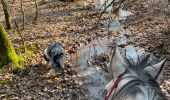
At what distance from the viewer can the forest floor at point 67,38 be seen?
935 centimetres

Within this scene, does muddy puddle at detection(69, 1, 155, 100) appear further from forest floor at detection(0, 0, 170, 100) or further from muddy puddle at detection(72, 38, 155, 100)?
forest floor at detection(0, 0, 170, 100)

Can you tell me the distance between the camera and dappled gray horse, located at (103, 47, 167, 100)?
2.46m

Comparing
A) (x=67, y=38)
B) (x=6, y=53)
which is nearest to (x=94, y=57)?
(x=67, y=38)

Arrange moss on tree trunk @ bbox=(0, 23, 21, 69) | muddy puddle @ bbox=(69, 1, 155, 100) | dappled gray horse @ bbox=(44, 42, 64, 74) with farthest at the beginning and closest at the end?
dappled gray horse @ bbox=(44, 42, 64, 74)
moss on tree trunk @ bbox=(0, 23, 21, 69)
muddy puddle @ bbox=(69, 1, 155, 100)

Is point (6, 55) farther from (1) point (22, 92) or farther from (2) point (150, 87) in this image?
(2) point (150, 87)

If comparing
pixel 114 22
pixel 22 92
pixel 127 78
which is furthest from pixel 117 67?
pixel 114 22

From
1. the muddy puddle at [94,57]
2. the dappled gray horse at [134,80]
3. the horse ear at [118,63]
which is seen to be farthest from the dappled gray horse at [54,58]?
the horse ear at [118,63]

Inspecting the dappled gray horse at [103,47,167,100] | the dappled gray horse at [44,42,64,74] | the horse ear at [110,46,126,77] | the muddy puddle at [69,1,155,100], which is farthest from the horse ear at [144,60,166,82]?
the dappled gray horse at [44,42,64,74]

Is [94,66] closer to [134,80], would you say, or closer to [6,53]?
[6,53]

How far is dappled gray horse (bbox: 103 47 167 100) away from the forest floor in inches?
231

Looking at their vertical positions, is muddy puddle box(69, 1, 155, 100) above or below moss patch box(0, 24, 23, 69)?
below

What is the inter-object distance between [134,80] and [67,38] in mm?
11478

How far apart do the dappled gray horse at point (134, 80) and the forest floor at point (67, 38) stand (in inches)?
231

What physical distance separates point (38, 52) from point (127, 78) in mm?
9567
